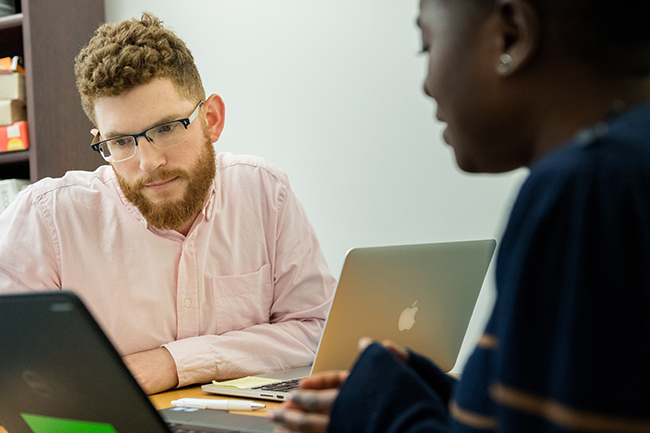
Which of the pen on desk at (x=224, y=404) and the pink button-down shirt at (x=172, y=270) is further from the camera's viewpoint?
the pink button-down shirt at (x=172, y=270)

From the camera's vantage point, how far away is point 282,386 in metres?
1.11

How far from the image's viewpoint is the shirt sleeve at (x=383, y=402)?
50cm

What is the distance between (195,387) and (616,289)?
105 cm

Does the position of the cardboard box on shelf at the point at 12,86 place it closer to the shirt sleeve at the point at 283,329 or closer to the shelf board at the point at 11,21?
the shelf board at the point at 11,21

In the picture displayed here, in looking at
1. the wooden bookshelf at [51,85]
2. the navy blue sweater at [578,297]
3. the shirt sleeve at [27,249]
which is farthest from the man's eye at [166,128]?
the navy blue sweater at [578,297]

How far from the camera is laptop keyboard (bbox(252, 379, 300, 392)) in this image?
3.56ft

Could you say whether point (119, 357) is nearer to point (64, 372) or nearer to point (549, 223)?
Answer: point (64, 372)

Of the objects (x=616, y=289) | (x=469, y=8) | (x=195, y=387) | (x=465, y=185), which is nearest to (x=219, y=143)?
(x=465, y=185)

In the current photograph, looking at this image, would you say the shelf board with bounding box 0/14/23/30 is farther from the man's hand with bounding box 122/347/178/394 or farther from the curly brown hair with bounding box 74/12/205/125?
the man's hand with bounding box 122/347/178/394

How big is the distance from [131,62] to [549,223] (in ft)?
4.15

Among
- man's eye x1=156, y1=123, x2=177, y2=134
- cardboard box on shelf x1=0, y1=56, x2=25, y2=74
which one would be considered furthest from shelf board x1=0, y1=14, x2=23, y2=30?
man's eye x1=156, y1=123, x2=177, y2=134

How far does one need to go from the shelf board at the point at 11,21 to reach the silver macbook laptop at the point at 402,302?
69.1 inches

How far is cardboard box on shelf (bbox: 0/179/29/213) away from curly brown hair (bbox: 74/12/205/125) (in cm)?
98

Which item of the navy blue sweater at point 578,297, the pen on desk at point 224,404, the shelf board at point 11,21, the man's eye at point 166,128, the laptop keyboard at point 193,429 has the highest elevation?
→ the shelf board at point 11,21
